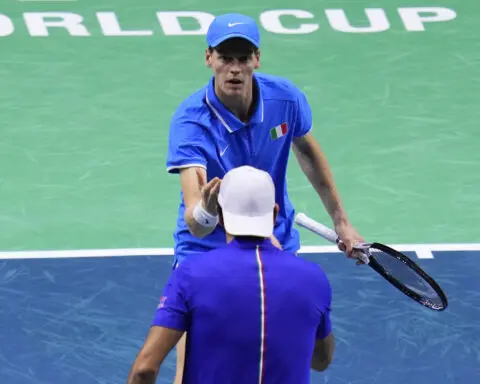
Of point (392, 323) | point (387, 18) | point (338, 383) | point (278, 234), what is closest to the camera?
point (278, 234)

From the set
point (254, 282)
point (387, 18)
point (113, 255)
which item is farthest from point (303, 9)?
point (254, 282)

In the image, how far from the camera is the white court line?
1070cm

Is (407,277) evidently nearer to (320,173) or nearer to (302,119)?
(320,173)

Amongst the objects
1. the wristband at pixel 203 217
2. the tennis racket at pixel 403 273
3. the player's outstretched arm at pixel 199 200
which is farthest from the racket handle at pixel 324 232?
the wristband at pixel 203 217

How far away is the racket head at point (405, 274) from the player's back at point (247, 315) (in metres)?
1.47

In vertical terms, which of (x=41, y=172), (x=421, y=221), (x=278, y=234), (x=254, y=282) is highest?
(x=254, y=282)

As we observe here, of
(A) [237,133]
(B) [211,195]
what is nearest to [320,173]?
(A) [237,133]

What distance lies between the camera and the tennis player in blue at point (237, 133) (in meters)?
7.38

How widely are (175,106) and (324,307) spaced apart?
7269mm

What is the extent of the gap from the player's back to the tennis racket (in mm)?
1428

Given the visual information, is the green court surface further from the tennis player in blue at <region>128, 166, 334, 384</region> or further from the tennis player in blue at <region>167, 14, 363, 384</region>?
the tennis player in blue at <region>128, 166, 334, 384</region>

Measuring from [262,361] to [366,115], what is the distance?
24.3 ft

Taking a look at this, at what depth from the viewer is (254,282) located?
19.3ft

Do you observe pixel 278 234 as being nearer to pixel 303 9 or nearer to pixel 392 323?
pixel 392 323
